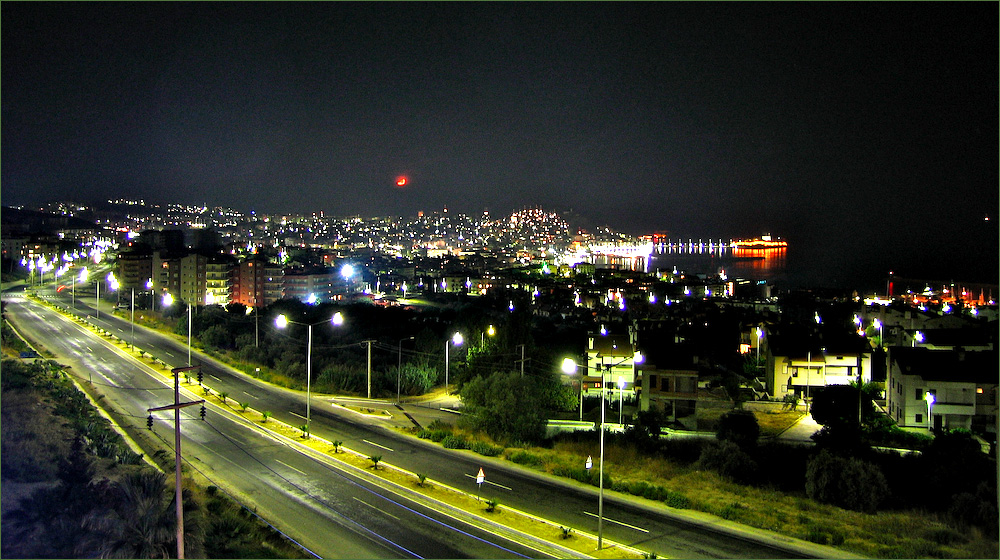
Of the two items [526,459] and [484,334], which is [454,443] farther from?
[484,334]

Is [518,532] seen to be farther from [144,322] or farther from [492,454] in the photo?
[144,322]

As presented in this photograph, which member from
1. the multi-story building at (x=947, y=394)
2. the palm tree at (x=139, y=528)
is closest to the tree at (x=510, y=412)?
the palm tree at (x=139, y=528)

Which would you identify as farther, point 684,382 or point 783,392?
point 783,392

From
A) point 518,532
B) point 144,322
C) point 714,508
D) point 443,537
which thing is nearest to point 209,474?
point 443,537

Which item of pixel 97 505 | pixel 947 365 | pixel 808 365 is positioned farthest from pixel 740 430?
pixel 97 505

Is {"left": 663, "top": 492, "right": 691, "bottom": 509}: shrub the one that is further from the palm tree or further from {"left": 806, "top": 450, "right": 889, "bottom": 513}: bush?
the palm tree

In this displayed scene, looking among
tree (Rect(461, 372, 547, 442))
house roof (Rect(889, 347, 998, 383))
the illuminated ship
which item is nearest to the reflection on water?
the illuminated ship

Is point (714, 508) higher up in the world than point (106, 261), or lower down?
lower down
